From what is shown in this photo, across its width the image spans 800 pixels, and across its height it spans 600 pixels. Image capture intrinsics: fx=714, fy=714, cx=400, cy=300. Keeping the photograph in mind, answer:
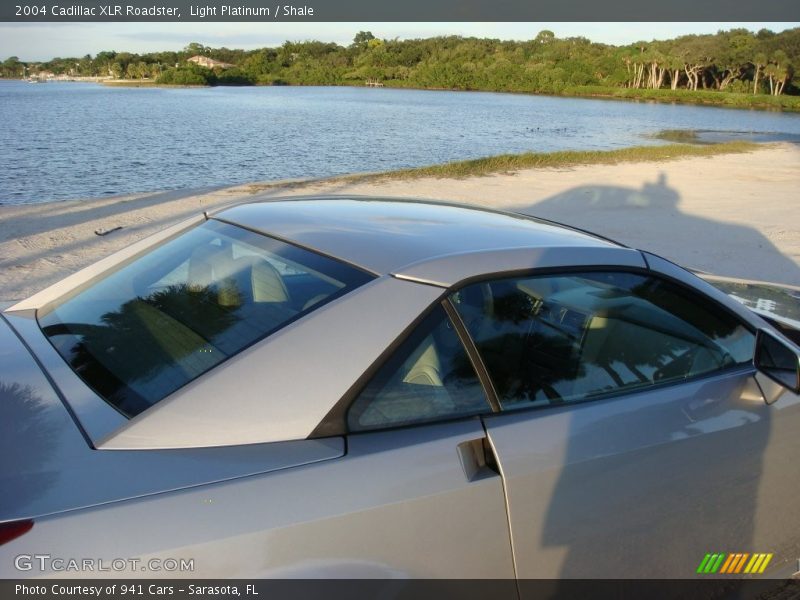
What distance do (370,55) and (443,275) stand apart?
137351 millimetres

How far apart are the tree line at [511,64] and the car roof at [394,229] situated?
103823 millimetres

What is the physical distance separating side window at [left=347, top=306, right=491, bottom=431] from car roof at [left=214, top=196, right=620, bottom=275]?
212 millimetres

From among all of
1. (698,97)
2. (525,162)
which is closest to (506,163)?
(525,162)

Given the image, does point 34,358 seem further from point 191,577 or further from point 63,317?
point 191,577

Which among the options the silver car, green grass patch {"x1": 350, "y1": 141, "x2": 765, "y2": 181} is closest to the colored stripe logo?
the silver car

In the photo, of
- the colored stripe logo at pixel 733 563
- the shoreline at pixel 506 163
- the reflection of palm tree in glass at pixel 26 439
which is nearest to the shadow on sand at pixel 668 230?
the shoreline at pixel 506 163

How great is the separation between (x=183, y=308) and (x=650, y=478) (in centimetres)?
149

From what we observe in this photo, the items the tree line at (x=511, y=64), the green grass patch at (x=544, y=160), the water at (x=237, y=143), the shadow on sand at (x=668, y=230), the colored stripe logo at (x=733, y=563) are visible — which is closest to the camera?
the colored stripe logo at (x=733, y=563)

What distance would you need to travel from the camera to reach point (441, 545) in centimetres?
172

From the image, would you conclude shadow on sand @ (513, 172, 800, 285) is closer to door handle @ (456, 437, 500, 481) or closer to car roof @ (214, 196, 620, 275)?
car roof @ (214, 196, 620, 275)

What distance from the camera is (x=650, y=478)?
6.94 ft

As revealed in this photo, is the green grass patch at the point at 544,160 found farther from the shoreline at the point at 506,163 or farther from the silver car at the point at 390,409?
the silver car at the point at 390,409

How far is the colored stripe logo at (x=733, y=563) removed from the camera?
2354 mm

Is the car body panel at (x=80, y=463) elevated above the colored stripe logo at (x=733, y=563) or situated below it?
above
